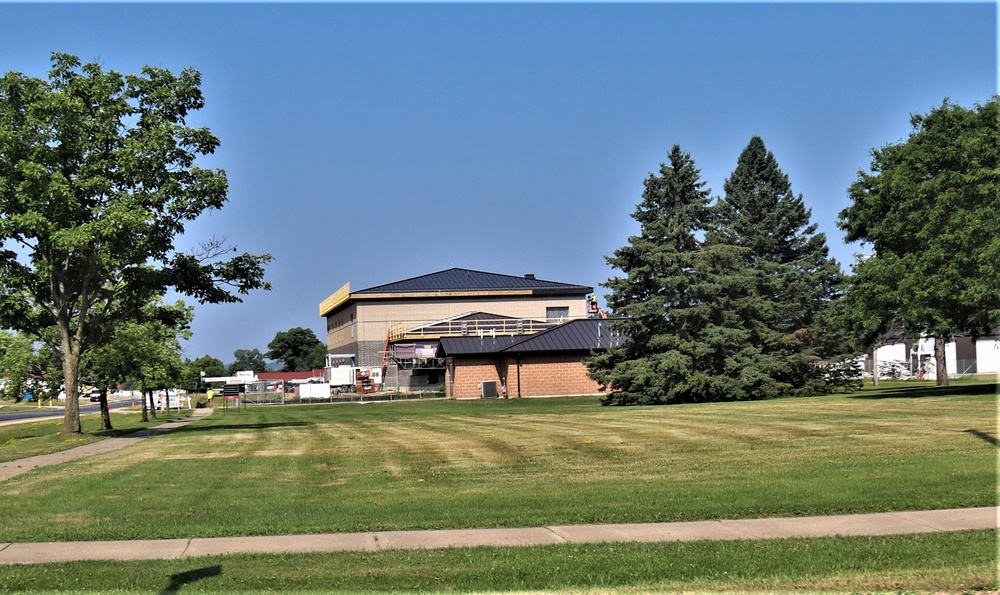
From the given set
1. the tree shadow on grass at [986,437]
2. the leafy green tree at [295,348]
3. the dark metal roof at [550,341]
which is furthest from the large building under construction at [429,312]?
the leafy green tree at [295,348]

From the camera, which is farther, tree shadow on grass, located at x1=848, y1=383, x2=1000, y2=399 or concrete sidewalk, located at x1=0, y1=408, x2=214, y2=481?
tree shadow on grass, located at x1=848, y1=383, x2=1000, y2=399

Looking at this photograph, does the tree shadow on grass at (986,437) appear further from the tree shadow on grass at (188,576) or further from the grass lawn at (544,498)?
the tree shadow on grass at (188,576)

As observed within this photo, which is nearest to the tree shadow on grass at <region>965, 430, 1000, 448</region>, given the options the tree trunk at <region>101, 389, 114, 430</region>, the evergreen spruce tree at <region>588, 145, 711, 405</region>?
the evergreen spruce tree at <region>588, 145, 711, 405</region>

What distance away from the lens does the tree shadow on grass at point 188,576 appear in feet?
25.0

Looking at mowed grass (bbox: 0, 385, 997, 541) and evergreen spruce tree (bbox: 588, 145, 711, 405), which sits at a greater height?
evergreen spruce tree (bbox: 588, 145, 711, 405)

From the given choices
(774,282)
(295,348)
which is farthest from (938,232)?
(295,348)

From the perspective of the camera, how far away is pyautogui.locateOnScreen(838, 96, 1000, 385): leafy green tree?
2834 cm

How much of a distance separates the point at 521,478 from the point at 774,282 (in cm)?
3547

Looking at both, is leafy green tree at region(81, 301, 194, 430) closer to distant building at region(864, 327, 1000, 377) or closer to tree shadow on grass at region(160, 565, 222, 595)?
tree shadow on grass at region(160, 565, 222, 595)

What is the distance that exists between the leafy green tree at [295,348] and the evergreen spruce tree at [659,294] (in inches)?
5941

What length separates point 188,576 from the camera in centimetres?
805

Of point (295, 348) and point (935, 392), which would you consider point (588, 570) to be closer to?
point (935, 392)

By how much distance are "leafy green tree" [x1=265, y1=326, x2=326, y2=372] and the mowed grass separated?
169 metres

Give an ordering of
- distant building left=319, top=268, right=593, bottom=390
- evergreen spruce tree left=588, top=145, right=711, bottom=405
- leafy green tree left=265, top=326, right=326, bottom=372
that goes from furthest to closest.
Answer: leafy green tree left=265, top=326, right=326, bottom=372, distant building left=319, top=268, right=593, bottom=390, evergreen spruce tree left=588, top=145, right=711, bottom=405
